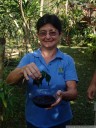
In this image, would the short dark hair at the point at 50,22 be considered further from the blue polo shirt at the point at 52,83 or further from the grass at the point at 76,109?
the grass at the point at 76,109

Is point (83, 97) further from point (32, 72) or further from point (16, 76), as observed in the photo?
point (32, 72)

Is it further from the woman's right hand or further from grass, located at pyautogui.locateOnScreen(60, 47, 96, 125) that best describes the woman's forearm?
grass, located at pyautogui.locateOnScreen(60, 47, 96, 125)

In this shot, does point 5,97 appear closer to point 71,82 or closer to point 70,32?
point 71,82

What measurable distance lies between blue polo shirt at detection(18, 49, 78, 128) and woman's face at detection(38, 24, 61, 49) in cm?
11

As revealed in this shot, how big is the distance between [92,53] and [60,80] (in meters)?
8.64

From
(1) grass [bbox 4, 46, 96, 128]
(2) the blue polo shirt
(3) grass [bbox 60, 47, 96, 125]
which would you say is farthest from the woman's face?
(3) grass [bbox 60, 47, 96, 125]

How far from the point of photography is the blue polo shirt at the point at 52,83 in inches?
90.4

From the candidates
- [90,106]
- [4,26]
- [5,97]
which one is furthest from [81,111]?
[5,97]

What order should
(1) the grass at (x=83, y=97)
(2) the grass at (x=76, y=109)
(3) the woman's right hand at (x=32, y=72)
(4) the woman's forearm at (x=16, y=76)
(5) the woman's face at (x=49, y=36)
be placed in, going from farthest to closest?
(1) the grass at (x=83, y=97) < (2) the grass at (x=76, y=109) < (5) the woman's face at (x=49, y=36) < (4) the woman's forearm at (x=16, y=76) < (3) the woman's right hand at (x=32, y=72)

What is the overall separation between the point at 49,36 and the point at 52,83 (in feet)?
1.17

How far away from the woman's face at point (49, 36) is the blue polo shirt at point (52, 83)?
11 centimetres

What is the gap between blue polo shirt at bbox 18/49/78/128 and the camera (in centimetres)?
230

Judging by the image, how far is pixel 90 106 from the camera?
18.3 ft

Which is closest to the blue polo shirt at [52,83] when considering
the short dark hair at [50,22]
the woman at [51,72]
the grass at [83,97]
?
the woman at [51,72]
